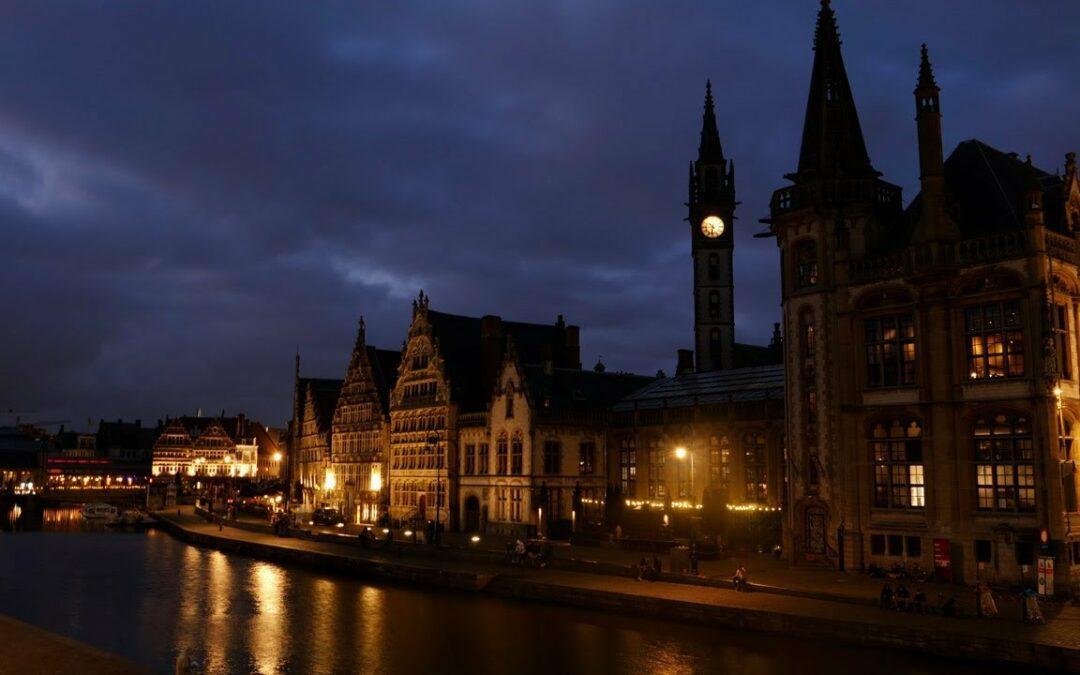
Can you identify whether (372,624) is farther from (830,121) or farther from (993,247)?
(830,121)

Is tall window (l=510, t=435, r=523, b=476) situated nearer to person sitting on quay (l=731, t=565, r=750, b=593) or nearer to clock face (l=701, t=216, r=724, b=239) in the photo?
clock face (l=701, t=216, r=724, b=239)

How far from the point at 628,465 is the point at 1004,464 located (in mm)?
31143

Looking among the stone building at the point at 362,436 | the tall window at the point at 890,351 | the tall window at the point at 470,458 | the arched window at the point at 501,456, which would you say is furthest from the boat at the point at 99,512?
the tall window at the point at 890,351

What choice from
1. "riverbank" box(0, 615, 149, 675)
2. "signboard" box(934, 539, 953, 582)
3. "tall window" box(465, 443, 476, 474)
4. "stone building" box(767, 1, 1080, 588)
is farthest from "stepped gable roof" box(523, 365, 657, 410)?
"riverbank" box(0, 615, 149, 675)

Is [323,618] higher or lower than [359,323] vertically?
lower

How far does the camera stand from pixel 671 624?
121 ft

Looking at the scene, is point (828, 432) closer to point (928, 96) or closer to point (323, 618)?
point (928, 96)

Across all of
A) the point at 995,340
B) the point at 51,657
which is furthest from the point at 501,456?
the point at 51,657

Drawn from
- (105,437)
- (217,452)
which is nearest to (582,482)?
(217,452)

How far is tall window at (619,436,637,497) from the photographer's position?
218 feet

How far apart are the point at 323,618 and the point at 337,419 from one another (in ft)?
198

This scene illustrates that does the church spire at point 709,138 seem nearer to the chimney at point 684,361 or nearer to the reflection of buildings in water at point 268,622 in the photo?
the chimney at point 684,361

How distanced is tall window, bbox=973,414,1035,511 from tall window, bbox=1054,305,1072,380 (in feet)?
10.3

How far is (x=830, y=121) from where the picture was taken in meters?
49.5
